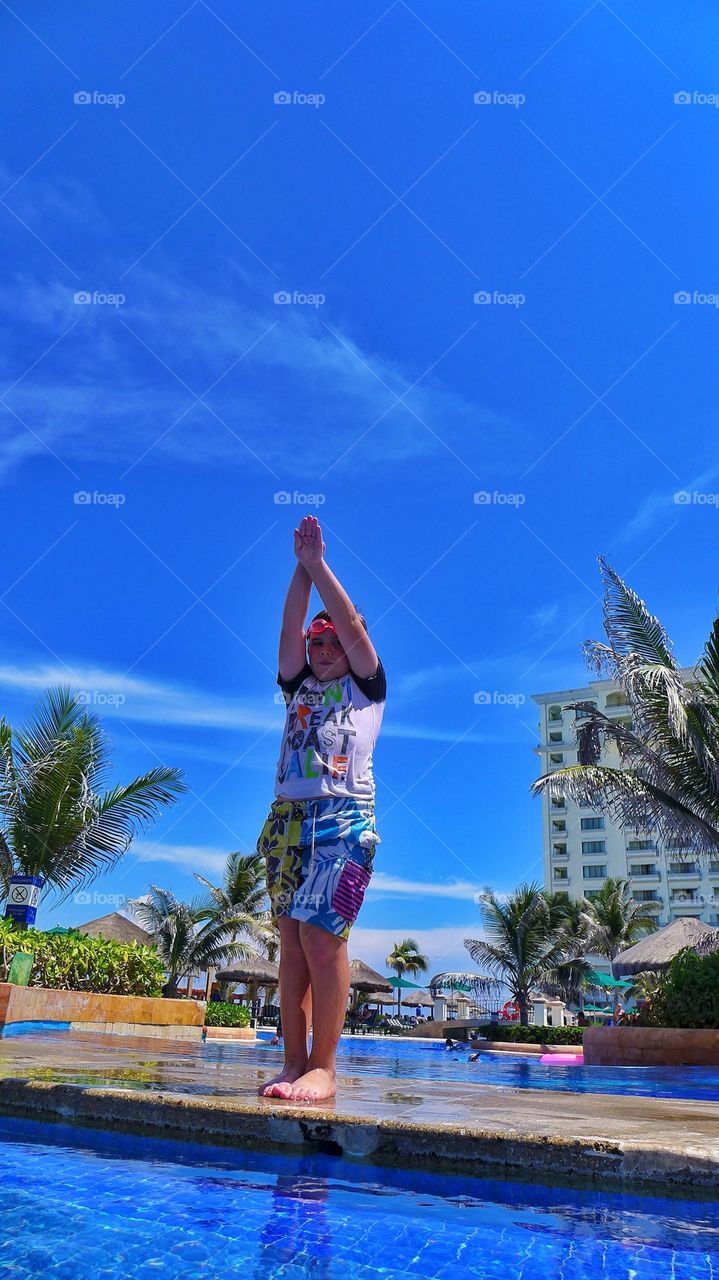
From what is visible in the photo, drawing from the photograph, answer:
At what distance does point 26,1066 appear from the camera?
3.77 m

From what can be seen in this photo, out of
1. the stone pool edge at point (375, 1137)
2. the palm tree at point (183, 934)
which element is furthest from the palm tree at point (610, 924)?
the stone pool edge at point (375, 1137)

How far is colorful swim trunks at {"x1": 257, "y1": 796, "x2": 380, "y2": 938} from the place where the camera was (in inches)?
118

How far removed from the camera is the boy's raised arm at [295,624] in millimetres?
3504

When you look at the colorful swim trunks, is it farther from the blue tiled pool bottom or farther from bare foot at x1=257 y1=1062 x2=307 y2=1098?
the blue tiled pool bottom

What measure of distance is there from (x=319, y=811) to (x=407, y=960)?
65.0 meters

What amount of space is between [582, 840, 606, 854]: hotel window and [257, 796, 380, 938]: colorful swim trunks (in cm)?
7540

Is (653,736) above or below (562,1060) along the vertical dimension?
above

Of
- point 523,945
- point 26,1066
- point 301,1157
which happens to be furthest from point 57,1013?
point 523,945

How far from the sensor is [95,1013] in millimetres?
11203

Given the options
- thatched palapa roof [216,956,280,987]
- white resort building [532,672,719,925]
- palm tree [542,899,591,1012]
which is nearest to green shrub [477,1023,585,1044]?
thatched palapa roof [216,956,280,987]

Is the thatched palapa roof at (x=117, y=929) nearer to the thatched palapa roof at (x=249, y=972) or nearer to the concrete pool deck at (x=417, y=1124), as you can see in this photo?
the thatched palapa roof at (x=249, y=972)

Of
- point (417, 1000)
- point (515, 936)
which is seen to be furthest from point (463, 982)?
point (515, 936)

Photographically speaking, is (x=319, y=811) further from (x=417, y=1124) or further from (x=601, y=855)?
(x=601, y=855)

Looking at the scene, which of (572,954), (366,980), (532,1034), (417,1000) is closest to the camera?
(532,1034)
